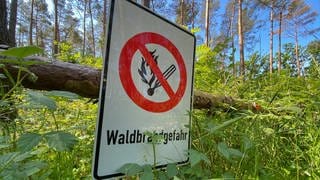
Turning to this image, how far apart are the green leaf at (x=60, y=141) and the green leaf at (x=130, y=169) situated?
0.58 ft

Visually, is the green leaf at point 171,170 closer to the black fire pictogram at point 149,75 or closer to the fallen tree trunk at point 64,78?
the black fire pictogram at point 149,75

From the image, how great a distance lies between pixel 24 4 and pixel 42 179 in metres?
32.9

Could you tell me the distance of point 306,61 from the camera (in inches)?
131

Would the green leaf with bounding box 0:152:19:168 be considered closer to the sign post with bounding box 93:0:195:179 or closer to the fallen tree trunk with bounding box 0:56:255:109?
the sign post with bounding box 93:0:195:179

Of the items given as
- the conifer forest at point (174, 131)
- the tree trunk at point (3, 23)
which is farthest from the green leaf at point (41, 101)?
the tree trunk at point (3, 23)

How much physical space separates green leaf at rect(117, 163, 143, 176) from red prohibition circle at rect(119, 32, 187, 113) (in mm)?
202

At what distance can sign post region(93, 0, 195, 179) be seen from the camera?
0.95 meters

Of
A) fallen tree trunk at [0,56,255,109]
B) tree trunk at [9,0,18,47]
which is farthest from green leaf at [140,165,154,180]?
tree trunk at [9,0,18,47]

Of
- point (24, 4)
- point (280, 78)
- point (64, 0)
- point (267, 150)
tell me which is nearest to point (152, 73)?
point (267, 150)

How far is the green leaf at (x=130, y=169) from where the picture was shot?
95cm

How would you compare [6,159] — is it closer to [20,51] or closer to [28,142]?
[28,142]

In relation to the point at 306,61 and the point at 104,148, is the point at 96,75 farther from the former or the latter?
the point at 306,61

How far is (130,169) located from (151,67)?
1.19 ft

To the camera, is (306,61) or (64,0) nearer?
(306,61)
